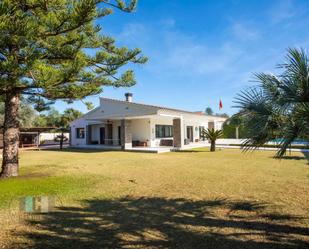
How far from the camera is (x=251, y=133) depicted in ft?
12.3

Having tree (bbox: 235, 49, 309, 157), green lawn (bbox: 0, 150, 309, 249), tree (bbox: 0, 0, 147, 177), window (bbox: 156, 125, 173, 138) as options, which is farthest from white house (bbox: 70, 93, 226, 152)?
tree (bbox: 235, 49, 309, 157)

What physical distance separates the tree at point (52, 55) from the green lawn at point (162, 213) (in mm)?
3220

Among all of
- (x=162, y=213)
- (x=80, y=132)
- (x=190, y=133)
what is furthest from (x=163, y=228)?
(x=80, y=132)

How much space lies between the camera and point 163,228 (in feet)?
15.3

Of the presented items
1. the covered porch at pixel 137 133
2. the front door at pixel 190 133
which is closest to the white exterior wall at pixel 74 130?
the covered porch at pixel 137 133

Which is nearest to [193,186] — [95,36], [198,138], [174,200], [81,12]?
[174,200]

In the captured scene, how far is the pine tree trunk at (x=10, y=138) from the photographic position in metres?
9.35

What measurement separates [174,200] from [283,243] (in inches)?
119

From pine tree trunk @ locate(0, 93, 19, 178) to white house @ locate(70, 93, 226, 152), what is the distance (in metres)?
12.0

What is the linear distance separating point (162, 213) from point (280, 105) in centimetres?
341

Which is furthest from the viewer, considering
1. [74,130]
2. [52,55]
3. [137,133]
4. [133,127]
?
[74,130]

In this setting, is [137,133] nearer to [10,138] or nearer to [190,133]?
[190,133]

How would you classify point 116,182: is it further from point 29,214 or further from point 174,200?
point 29,214

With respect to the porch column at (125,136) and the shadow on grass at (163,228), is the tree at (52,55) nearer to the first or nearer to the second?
the shadow on grass at (163,228)
